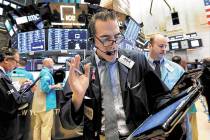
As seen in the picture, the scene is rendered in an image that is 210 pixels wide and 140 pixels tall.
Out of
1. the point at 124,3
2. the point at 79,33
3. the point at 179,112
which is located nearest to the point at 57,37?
the point at 79,33

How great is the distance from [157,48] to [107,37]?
79.2 inches

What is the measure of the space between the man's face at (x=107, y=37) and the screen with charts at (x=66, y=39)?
495 centimetres

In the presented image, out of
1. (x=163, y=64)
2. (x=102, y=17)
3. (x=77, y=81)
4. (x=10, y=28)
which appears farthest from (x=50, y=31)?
(x=77, y=81)

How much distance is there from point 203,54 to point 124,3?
474 cm

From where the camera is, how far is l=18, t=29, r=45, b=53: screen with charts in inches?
259

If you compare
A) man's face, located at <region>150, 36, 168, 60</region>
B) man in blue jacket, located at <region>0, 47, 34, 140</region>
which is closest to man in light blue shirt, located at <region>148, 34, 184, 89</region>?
man's face, located at <region>150, 36, 168, 60</region>

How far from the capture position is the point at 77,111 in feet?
4.75

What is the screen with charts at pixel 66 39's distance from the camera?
6551 mm

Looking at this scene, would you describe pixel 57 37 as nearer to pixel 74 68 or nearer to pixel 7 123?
pixel 7 123

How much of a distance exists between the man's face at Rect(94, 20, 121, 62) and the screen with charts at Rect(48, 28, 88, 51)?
495 centimetres

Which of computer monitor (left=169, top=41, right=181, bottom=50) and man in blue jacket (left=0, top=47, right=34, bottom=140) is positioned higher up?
computer monitor (left=169, top=41, right=181, bottom=50)

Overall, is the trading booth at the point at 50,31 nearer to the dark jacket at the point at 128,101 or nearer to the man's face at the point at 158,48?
the man's face at the point at 158,48

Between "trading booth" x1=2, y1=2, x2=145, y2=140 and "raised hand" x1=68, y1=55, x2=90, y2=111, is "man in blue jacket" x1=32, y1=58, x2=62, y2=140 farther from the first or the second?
"raised hand" x1=68, y1=55, x2=90, y2=111

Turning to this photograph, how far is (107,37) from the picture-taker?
155 cm
